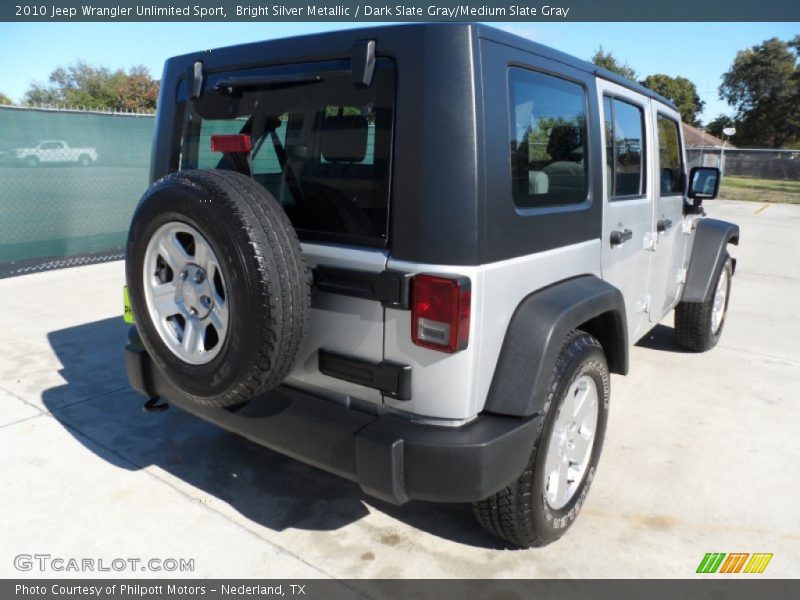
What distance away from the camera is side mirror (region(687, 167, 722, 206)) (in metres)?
4.09

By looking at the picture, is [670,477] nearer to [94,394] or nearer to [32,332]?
[94,394]

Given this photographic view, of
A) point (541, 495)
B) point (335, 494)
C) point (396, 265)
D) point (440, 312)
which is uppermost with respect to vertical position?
point (396, 265)

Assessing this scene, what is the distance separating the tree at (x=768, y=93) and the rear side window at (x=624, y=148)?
6429 cm

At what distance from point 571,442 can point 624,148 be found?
1514 millimetres

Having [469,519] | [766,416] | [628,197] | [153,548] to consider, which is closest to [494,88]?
[628,197]

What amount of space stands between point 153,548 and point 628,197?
8.95ft

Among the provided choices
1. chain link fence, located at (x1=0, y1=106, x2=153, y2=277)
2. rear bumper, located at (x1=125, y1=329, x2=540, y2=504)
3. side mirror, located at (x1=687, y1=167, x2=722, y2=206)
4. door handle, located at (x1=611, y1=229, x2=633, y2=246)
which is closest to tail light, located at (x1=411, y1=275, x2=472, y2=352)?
rear bumper, located at (x1=125, y1=329, x2=540, y2=504)

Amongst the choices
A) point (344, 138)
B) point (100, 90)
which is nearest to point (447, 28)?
point (344, 138)

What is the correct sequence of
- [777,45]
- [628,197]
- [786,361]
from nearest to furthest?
[628,197] → [786,361] → [777,45]

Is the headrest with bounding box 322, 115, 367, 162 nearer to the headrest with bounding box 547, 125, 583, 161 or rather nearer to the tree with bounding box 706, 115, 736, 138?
the headrest with bounding box 547, 125, 583, 161

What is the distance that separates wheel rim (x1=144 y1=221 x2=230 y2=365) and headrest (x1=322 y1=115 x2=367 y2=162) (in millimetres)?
578

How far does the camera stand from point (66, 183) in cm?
742

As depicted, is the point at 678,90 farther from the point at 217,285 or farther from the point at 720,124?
the point at 217,285

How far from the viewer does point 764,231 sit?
41.5 ft
